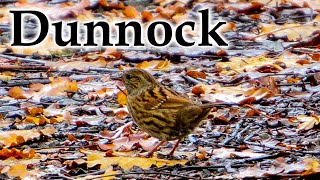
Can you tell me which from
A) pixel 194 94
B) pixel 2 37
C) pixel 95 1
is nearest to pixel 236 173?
pixel 194 94

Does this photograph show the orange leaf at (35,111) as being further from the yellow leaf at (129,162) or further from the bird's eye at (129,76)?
the yellow leaf at (129,162)

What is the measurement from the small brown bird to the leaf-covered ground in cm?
19

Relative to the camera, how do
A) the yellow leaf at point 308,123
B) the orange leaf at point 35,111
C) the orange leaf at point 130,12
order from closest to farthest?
the yellow leaf at point 308,123 < the orange leaf at point 35,111 < the orange leaf at point 130,12

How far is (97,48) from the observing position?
11.9 meters

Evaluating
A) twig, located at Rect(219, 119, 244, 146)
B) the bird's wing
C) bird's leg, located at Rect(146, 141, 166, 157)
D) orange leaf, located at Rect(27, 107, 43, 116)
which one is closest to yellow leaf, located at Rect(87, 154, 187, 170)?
bird's leg, located at Rect(146, 141, 166, 157)

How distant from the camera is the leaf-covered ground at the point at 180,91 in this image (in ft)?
22.4

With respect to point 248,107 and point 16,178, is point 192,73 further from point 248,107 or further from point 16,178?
point 16,178

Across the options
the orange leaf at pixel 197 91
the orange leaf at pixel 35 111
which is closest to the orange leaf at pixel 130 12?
the orange leaf at pixel 197 91

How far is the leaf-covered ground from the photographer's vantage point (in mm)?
6820

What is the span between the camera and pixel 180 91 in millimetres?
9320

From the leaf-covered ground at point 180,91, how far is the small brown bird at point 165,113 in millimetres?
188

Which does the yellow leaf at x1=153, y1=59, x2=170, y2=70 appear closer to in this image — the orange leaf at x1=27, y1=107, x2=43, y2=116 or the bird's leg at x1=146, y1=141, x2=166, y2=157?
the orange leaf at x1=27, y1=107, x2=43, y2=116

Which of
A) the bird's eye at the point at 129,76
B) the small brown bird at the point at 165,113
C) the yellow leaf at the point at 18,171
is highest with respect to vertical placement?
the bird's eye at the point at 129,76

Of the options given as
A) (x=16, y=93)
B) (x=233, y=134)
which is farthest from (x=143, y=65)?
(x=233, y=134)
